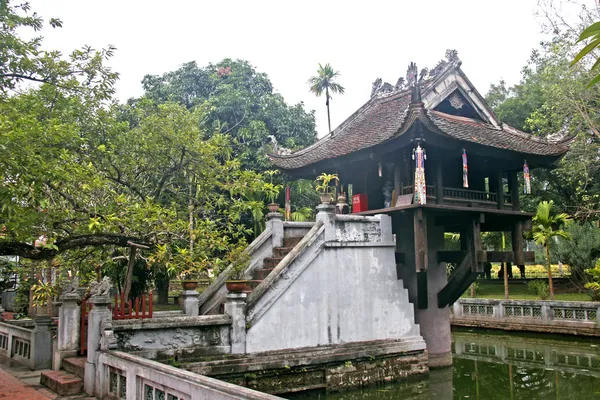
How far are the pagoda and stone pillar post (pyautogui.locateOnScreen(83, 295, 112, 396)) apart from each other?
6.02 meters

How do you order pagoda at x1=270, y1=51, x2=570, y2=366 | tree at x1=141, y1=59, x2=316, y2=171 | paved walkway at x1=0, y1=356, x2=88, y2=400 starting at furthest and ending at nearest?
tree at x1=141, y1=59, x2=316, y2=171
pagoda at x1=270, y1=51, x2=570, y2=366
paved walkway at x1=0, y1=356, x2=88, y2=400

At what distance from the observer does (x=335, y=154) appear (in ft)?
40.5

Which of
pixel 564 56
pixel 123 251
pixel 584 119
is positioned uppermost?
pixel 564 56

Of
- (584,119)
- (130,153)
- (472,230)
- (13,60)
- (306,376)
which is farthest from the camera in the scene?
(584,119)

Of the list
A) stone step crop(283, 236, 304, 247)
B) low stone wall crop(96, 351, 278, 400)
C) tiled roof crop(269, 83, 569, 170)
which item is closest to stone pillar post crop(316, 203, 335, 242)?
stone step crop(283, 236, 304, 247)

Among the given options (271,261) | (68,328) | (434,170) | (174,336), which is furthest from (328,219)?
(68,328)

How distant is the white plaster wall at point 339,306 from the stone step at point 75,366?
2.59 m

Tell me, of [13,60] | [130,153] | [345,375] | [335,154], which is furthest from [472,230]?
[13,60]

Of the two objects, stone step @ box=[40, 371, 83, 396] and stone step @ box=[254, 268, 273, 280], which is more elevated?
stone step @ box=[254, 268, 273, 280]

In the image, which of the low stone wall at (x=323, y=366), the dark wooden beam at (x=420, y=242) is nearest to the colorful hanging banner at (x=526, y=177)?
the dark wooden beam at (x=420, y=242)

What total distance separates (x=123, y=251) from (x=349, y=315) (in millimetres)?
4633

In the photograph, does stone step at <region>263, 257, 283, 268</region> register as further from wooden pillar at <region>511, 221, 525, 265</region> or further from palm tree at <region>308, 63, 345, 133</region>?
palm tree at <region>308, 63, 345, 133</region>

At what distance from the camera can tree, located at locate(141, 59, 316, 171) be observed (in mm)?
24109

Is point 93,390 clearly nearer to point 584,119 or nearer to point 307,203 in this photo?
point 584,119
